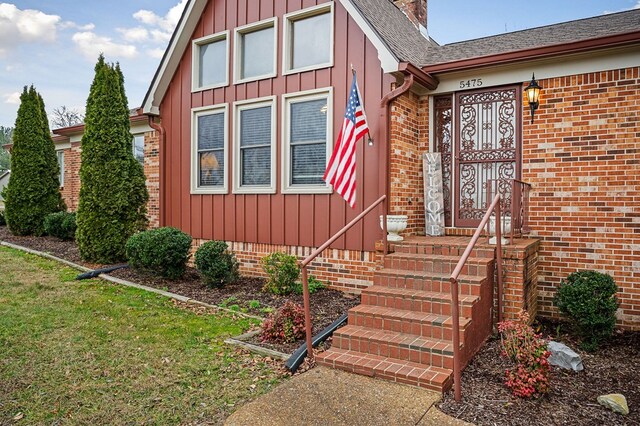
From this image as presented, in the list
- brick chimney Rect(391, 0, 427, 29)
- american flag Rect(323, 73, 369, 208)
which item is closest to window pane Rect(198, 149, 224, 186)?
american flag Rect(323, 73, 369, 208)

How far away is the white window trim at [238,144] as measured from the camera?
7.40m

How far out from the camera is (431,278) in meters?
4.79

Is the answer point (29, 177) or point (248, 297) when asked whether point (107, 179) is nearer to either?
point (248, 297)

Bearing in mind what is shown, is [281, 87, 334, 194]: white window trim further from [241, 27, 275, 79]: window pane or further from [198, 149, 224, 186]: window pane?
[198, 149, 224, 186]: window pane

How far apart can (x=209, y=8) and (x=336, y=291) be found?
587 cm

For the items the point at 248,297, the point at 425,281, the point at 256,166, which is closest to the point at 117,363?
the point at 248,297

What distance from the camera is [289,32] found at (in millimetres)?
7359

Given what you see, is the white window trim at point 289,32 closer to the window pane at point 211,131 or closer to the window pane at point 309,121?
the window pane at point 309,121

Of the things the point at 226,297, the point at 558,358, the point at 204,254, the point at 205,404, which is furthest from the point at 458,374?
the point at 204,254

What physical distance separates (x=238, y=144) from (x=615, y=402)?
6.48 m

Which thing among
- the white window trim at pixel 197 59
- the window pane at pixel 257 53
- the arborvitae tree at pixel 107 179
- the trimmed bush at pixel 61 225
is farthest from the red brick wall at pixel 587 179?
the trimmed bush at pixel 61 225

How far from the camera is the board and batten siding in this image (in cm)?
641

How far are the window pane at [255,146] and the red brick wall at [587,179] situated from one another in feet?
13.3

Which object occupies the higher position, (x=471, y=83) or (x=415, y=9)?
(x=415, y=9)
